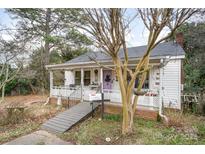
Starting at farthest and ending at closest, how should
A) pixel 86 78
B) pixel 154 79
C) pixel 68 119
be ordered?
1. pixel 86 78
2. pixel 154 79
3. pixel 68 119

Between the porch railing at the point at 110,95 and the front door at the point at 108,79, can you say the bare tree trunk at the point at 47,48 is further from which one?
the front door at the point at 108,79

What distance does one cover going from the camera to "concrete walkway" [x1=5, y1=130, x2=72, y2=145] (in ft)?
22.5

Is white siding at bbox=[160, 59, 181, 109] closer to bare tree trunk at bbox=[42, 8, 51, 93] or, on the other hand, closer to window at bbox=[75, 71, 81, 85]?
window at bbox=[75, 71, 81, 85]

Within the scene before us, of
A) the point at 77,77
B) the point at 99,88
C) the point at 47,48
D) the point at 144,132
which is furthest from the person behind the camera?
the point at 47,48

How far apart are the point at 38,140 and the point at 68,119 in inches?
86.9

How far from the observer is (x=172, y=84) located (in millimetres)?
10258

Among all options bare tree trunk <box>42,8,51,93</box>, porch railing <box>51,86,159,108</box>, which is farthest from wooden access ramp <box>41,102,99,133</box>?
bare tree trunk <box>42,8,51,93</box>

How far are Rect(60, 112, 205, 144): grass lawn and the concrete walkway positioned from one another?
14.0 inches

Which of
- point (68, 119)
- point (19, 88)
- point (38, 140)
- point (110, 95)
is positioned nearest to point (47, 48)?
point (19, 88)

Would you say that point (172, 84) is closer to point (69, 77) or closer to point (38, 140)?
point (38, 140)

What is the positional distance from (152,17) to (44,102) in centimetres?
1018

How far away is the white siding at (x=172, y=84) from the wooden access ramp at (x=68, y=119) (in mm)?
3537

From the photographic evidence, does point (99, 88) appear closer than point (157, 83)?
No
